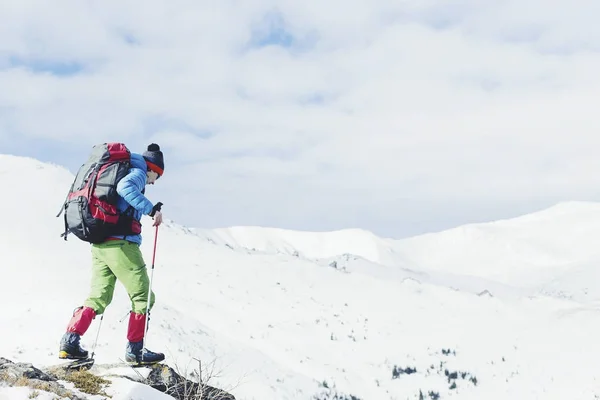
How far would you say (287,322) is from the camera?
23938mm

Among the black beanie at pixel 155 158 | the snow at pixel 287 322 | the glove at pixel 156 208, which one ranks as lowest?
the snow at pixel 287 322

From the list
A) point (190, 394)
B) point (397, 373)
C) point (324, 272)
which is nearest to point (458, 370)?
point (397, 373)

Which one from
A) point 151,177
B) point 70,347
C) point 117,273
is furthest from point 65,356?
point 151,177

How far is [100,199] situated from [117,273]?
881mm

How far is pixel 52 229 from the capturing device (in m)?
27.3

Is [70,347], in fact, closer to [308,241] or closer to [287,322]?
[287,322]

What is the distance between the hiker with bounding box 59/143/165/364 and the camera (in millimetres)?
6266

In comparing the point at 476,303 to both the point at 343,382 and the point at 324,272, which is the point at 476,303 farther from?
the point at 343,382

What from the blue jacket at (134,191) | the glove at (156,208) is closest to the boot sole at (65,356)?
the blue jacket at (134,191)

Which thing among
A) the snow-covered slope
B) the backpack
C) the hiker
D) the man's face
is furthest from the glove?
the snow-covered slope

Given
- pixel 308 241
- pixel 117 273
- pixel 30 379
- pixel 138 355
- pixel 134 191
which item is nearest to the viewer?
pixel 30 379

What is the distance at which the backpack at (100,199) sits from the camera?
6.09 meters

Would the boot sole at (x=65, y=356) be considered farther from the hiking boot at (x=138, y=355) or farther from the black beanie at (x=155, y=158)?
the black beanie at (x=155, y=158)

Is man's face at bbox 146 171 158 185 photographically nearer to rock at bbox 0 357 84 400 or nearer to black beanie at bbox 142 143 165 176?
black beanie at bbox 142 143 165 176
